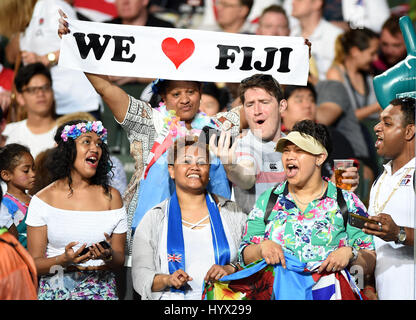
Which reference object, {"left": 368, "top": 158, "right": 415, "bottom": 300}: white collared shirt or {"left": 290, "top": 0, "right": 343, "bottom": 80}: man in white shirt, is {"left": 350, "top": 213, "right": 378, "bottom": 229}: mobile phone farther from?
{"left": 290, "top": 0, "right": 343, "bottom": 80}: man in white shirt

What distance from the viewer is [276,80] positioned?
19.5 ft

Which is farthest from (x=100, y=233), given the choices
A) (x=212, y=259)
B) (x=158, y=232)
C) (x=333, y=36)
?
(x=333, y=36)

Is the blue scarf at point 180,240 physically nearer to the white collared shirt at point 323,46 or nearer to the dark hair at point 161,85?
the dark hair at point 161,85

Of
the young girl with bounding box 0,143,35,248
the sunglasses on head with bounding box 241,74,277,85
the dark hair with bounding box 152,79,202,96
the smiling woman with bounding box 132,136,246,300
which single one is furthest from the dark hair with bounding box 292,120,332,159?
the young girl with bounding box 0,143,35,248

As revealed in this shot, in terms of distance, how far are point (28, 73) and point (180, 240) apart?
11.1 ft

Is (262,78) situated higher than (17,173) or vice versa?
(262,78)

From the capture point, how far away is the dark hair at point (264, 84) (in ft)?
19.0

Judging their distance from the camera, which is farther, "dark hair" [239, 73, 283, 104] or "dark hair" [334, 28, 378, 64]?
"dark hair" [334, 28, 378, 64]

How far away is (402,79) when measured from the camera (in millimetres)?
5887

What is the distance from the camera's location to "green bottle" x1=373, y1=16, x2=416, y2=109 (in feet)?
19.2

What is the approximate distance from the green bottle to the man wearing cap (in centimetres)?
82

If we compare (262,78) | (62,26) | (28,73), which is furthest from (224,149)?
(28,73)

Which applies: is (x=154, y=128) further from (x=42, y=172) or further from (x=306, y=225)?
(x=306, y=225)

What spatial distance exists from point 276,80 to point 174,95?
2.71 feet
